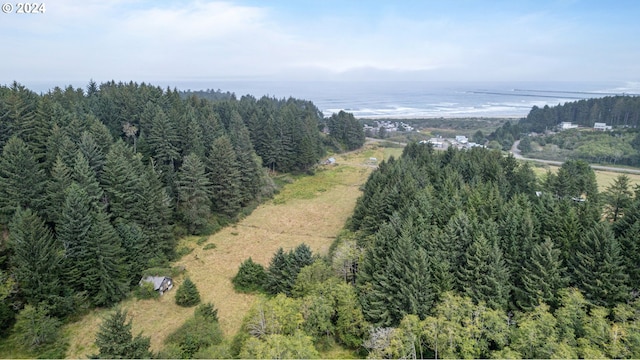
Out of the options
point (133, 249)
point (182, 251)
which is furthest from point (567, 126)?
point (133, 249)

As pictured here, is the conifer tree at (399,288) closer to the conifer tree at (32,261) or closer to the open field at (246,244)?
the open field at (246,244)

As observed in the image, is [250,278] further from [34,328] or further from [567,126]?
[567,126]

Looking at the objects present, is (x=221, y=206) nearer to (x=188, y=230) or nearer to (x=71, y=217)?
(x=188, y=230)

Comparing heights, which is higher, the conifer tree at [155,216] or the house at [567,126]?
the house at [567,126]

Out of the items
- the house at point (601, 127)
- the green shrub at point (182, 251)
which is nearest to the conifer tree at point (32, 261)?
the green shrub at point (182, 251)

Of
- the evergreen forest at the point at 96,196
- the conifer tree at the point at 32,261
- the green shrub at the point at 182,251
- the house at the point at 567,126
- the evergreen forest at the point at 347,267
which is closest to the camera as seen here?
the evergreen forest at the point at 347,267

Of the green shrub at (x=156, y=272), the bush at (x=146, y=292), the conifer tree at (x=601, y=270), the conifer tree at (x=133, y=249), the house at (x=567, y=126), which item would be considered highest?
the house at (x=567, y=126)
